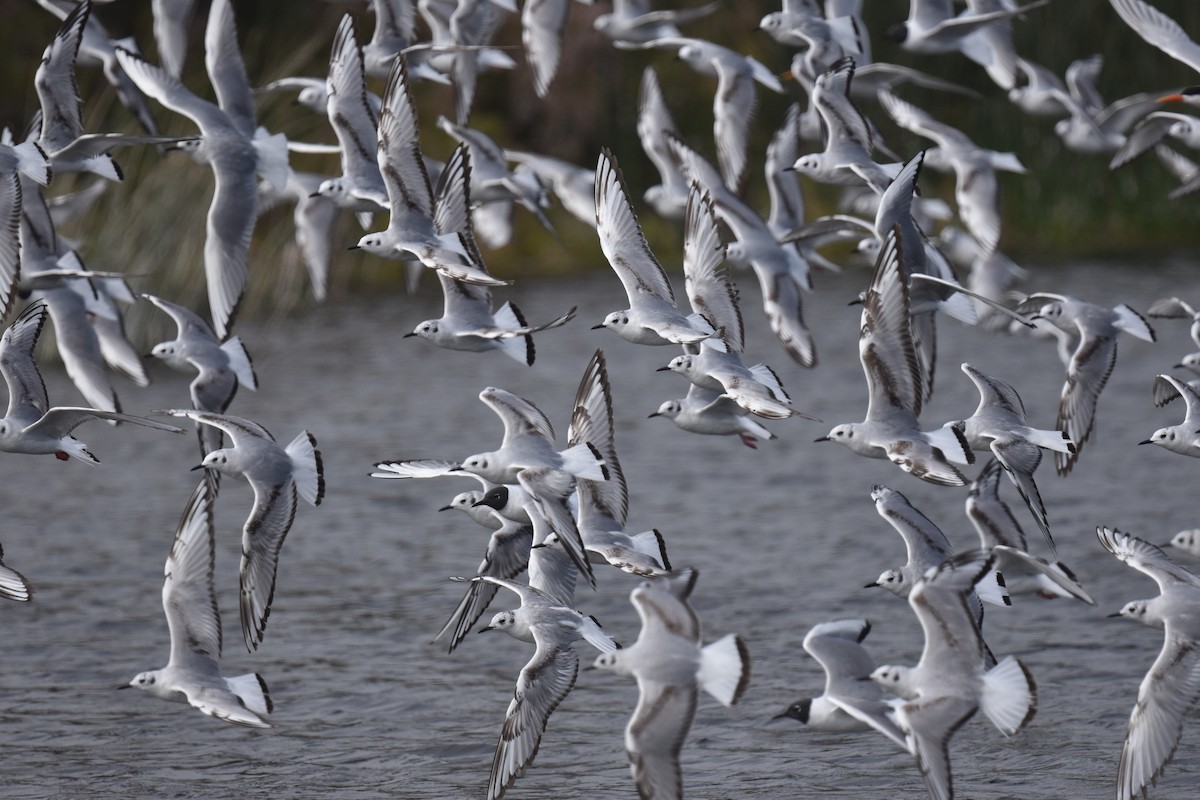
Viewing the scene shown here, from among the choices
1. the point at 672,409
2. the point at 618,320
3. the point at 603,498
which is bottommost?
the point at 672,409

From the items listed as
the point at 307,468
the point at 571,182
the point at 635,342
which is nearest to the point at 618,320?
the point at 635,342

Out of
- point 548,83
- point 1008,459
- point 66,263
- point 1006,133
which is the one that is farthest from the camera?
point 1006,133

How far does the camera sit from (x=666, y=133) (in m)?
12.4

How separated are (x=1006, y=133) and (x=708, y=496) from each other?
42.0ft

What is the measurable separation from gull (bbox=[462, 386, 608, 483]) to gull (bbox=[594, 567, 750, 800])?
1258 mm

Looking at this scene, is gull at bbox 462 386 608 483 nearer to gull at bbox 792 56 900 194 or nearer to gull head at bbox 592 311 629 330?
gull head at bbox 592 311 629 330

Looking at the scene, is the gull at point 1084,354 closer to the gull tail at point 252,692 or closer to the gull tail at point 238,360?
the gull tail at point 252,692

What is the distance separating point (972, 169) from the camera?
12.7m

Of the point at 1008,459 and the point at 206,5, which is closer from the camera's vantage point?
the point at 1008,459

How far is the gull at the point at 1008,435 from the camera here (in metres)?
9.48

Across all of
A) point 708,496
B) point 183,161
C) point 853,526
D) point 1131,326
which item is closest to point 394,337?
point 183,161

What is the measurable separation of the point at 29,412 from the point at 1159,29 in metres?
7.31

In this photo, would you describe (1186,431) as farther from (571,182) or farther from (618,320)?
(571,182)

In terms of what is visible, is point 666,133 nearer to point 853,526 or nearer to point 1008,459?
point 1008,459
